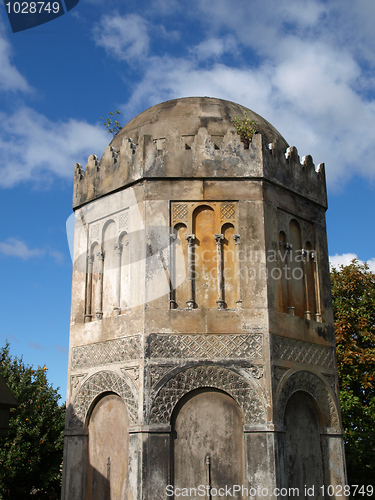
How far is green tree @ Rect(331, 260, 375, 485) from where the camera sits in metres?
20.8

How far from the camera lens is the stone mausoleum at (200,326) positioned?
33.0 feet

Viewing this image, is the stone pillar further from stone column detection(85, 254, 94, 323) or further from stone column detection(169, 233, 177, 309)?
stone column detection(169, 233, 177, 309)

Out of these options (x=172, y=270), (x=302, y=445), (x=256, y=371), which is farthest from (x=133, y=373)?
(x=302, y=445)

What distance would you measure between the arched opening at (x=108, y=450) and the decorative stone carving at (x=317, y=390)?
346 centimetres

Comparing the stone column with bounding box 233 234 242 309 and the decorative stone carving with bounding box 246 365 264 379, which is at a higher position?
the stone column with bounding box 233 234 242 309

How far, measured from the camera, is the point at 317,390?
1155 cm

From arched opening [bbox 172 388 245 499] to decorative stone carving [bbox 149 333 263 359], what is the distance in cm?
74

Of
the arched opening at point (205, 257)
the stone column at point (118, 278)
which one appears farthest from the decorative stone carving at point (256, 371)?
the stone column at point (118, 278)

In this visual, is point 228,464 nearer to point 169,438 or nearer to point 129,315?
point 169,438

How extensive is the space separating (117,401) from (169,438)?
1.48 metres

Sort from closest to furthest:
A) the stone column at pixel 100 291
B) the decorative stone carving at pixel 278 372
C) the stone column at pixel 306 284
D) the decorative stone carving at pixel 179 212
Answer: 1. the decorative stone carving at pixel 278 372
2. the decorative stone carving at pixel 179 212
3. the stone column at pixel 100 291
4. the stone column at pixel 306 284

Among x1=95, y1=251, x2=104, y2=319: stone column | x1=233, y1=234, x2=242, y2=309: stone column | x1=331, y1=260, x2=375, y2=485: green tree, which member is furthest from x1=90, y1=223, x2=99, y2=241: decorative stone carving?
x1=331, y1=260, x2=375, y2=485: green tree

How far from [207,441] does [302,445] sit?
2.14 meters

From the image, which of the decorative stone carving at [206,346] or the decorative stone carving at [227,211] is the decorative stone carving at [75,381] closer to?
the decorative stone carving at [206,346]
